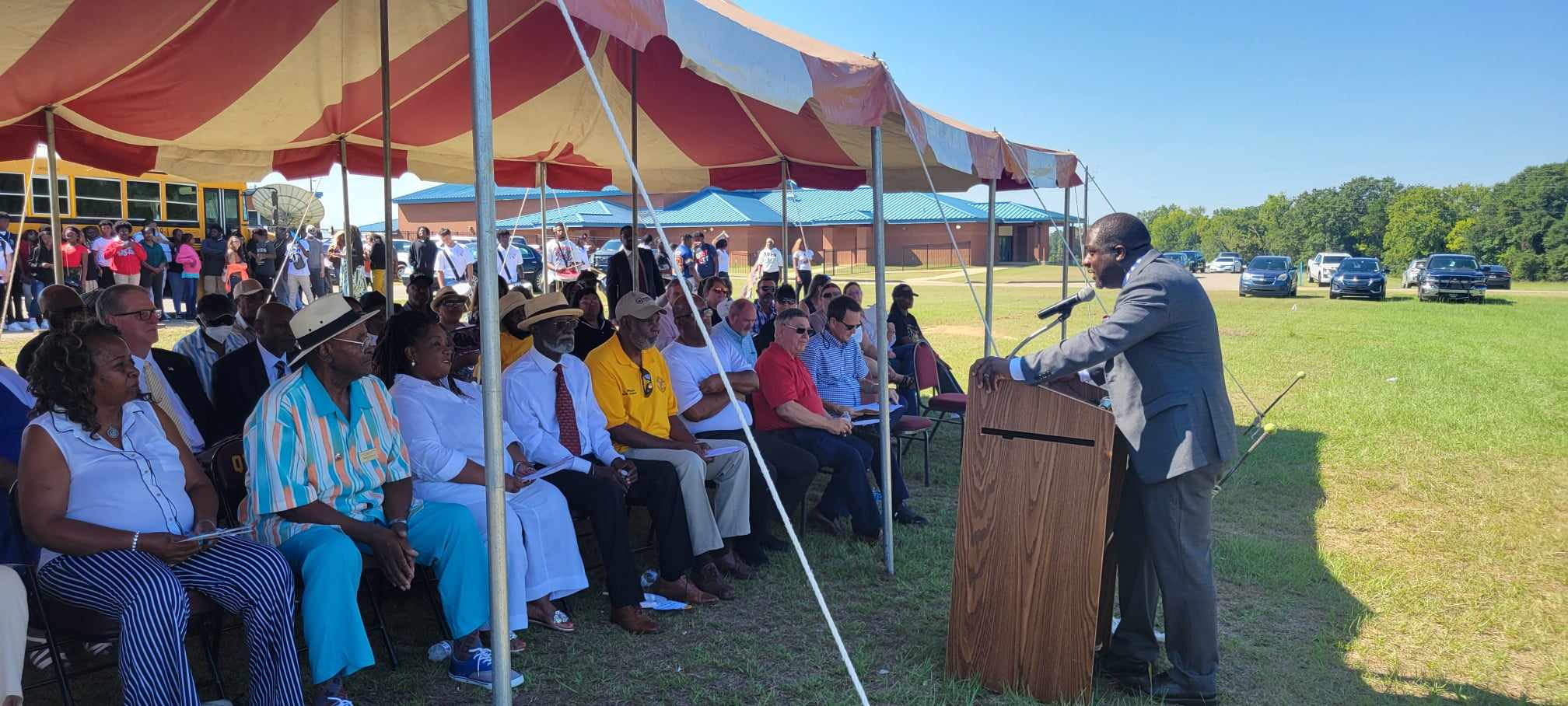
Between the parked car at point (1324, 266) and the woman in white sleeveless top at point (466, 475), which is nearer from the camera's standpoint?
the woman in white sleeveless top at point (466, 475)

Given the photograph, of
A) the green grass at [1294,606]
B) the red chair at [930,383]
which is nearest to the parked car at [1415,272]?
the green grass at [1294,606]

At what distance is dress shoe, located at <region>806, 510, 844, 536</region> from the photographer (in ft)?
18.8

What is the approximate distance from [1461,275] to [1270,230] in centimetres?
6608

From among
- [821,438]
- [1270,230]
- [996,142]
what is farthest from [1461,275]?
[1270,230]

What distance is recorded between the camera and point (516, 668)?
149 inches

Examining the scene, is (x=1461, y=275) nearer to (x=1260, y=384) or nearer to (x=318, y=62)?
(x=1260, y=384)

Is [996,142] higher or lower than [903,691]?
higher

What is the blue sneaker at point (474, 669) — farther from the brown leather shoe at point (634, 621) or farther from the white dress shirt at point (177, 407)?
the white dress shirt at point (177, 407)

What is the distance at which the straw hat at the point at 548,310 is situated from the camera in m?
4.53

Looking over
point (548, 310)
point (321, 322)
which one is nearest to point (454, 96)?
point (548, 310)

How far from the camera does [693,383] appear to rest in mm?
5484

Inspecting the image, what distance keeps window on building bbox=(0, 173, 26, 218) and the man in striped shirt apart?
1675 cm

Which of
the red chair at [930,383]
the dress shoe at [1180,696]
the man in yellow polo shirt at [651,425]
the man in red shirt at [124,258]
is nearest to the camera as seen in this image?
the dress shoe at [1180,696]

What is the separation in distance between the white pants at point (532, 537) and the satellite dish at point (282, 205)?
50.1ft
